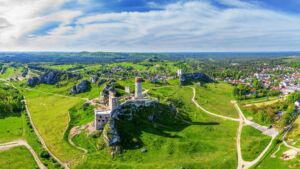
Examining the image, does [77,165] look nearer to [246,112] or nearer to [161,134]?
[161,134]

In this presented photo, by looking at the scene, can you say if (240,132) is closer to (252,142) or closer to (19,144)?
(252,142)

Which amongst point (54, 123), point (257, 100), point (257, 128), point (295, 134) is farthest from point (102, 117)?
point (257, 100)

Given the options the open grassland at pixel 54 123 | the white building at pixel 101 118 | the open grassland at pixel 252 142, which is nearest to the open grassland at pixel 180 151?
the open grassland at pixel 252 142

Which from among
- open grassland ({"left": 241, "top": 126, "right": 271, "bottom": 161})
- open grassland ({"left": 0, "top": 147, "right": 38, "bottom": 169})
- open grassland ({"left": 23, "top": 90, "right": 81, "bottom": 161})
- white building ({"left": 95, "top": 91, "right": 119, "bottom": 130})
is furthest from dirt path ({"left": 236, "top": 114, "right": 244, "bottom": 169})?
open grassland ({"left": 0, "top": 147, "right": 38, "bottom": 169})

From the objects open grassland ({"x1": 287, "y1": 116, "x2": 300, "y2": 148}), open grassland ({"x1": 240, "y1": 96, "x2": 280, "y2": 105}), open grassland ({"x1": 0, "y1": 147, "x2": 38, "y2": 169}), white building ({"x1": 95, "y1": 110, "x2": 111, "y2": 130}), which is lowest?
open grassland ({"x1": 0, "y1": 147, "x2": 38, "y2": 169})

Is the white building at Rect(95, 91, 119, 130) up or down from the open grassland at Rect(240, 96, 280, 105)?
up

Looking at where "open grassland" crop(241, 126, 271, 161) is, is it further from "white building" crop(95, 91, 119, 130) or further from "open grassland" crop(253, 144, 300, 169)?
"white building" crop(95, 91, 119, 130)
